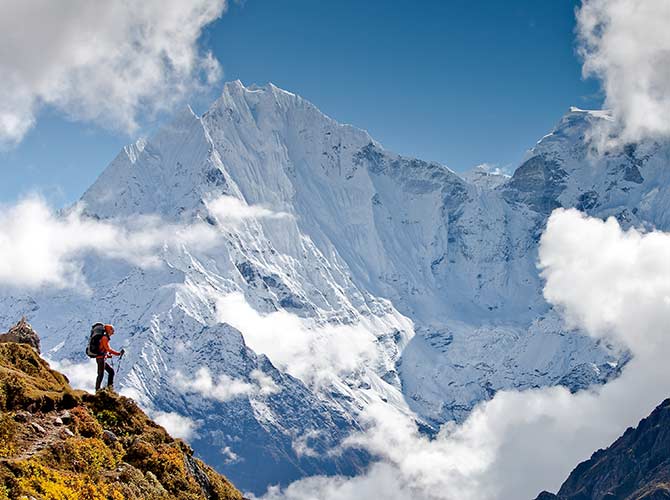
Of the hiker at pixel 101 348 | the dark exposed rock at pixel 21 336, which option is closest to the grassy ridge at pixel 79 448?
the hiker at pixel 101 348

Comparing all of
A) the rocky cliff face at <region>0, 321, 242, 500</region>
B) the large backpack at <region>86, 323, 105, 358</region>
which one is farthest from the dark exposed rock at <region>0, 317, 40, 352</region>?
the large backpack at <region>86, 323, 105, 358</region>

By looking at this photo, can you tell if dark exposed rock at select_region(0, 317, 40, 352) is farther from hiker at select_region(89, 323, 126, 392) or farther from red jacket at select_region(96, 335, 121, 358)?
red jacket at select_region(96, 335, 121, 358)

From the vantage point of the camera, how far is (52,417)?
1192 inches

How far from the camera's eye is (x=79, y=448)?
28.1 meters

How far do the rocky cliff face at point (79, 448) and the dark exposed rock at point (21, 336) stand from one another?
10.8ft

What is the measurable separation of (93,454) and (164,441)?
4738 mm

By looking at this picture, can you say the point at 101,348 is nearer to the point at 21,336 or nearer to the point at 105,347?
the point at 105,347

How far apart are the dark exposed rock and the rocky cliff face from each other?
3.30 metres

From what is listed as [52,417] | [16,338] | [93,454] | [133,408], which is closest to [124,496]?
[93,454]

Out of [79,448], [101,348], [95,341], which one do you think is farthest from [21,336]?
[79,448]

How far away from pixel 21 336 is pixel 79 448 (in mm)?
12998

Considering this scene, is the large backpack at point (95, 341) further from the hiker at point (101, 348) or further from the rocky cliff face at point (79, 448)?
the rocky cliff face at point (79, 448)

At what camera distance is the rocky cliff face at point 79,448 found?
2512cm

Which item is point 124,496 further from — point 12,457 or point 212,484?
point 212,484
